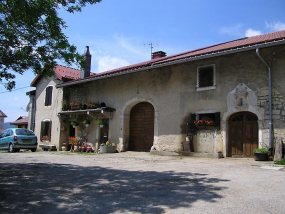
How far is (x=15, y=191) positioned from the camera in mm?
5176

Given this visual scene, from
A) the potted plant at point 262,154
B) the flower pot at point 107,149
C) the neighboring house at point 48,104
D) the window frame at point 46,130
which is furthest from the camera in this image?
the window frame at point 46,130

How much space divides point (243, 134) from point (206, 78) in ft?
9.71

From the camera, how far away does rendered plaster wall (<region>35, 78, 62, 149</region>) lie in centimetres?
1941

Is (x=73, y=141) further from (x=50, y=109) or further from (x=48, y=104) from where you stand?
(x=48, y=104)

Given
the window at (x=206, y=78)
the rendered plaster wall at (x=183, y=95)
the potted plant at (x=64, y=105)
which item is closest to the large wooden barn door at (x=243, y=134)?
the rendered plaster wall at (x=183, y=95)

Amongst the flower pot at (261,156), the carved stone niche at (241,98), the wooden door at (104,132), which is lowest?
the flower pot at (261,156)

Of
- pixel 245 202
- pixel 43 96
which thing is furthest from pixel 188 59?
pixel 43 96

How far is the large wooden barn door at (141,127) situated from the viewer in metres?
15.1

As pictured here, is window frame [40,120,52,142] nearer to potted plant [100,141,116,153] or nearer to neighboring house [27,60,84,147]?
neighboring house [27,60,84,147]

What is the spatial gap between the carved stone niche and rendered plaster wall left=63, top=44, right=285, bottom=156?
0.13 ft

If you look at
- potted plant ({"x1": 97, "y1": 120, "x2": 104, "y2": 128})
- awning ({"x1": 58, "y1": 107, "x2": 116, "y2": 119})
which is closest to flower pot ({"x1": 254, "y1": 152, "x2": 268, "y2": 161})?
awning ({"x1": 58, "y1": 107, "x2": 116, "y2": 119})

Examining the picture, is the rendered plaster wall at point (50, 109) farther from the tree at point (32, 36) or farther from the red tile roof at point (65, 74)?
the tree at point (32, 36)

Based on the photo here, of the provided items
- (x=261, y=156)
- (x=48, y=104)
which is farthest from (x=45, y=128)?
(x=261, y=156)

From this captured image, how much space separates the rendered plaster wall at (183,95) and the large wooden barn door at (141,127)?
349mm
